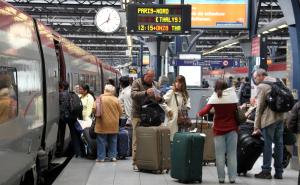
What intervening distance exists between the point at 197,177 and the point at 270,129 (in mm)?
1339

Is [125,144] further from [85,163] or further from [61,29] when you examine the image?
[61,29]

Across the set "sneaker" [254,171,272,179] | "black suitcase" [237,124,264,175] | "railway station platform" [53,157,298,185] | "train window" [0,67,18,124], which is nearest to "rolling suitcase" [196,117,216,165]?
"railway station platform" [53,157,298,185]

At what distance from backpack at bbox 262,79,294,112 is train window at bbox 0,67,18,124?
3941 millimetres

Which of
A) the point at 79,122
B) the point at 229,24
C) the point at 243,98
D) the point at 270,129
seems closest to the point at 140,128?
the point at 270,129

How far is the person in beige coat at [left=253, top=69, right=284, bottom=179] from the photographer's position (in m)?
8.96

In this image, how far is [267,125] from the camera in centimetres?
895

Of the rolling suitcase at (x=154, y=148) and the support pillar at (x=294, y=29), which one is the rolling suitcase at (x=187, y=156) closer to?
the rolling suitcase at (x=154, y=148)

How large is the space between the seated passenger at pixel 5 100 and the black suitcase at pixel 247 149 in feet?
13.5

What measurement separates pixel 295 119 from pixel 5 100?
143 inches

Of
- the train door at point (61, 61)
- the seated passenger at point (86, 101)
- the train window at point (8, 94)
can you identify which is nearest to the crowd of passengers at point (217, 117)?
the train door at point (61, 61)

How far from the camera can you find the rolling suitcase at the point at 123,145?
11883 mm

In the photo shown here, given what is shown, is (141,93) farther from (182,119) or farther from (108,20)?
(108,20)

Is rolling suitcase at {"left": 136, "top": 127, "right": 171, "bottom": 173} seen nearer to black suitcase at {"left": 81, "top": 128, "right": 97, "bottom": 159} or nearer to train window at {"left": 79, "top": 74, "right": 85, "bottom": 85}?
black suitcase at {"left": 81, "top": 128, "right": 97, "bottom": 159}

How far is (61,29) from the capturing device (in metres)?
49.1
